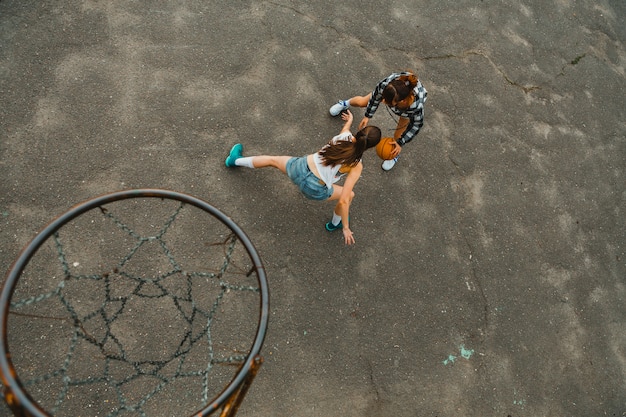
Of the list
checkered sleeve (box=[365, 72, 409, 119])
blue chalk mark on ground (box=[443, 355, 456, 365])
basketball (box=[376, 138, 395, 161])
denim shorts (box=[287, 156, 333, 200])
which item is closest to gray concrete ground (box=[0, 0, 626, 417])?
blue chalk mark on ground (box=[443, 355, 456, 365])

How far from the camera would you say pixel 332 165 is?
3688 millimetres

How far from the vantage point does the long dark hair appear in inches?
137

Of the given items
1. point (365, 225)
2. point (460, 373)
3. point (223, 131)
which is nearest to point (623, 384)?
point (460, 373)

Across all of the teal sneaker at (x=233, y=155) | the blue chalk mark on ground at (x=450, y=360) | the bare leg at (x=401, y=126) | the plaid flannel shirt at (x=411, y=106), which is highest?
the plaid flannel shirt at (x=411, y=106)

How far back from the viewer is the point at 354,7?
5594mm

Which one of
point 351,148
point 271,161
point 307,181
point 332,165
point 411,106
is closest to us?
point 351,148

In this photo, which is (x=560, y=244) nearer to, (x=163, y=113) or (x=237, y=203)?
(x=237, y=203)

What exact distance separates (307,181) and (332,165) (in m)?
0.29

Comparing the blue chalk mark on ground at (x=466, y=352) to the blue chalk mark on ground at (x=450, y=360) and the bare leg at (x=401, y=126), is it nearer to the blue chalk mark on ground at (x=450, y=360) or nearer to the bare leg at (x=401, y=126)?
the blue chalk mark on ground at (x=450, y=360)

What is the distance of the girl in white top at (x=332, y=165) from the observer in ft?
11.6

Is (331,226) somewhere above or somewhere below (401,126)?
below

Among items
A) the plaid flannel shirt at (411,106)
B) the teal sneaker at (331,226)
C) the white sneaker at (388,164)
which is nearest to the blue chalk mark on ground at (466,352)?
the teal sneaker at (331,226)

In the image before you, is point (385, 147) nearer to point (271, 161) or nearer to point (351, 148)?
point (351, 148)

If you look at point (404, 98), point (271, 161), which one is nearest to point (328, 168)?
point (271, 161)
